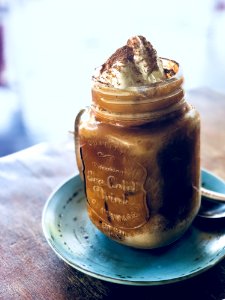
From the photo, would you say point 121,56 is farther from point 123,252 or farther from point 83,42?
point 83,42

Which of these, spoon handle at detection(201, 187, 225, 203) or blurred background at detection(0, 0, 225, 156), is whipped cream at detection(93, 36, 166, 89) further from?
blurred background at detection(0, 0, 225, 156)

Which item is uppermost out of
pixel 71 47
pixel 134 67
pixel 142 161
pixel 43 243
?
pixel 134 67

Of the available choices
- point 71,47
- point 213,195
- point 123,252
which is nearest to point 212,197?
point 213,195

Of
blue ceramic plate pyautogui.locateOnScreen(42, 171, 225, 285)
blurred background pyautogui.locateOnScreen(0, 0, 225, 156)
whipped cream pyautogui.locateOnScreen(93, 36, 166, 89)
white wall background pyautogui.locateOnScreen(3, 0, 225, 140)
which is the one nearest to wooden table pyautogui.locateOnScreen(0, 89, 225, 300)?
blue ceramic plate pyautogui.locateOnScreen(42, 171, 225, 285)

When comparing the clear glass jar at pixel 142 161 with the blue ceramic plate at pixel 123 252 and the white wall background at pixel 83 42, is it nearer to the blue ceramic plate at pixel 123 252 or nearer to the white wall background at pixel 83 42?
the blue ceramic plate at pixel 123 252

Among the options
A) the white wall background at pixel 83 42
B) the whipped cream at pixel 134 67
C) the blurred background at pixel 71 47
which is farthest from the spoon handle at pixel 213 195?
the white wall background at pixel 83 42

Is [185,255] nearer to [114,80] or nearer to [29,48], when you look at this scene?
[114,80]

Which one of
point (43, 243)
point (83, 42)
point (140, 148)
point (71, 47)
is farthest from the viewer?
point (83, 42)
